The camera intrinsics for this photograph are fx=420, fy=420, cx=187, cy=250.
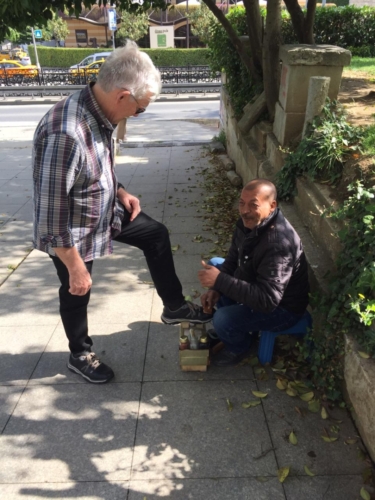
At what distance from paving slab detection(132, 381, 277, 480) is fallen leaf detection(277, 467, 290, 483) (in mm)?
38

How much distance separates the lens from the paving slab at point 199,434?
83.2 inches

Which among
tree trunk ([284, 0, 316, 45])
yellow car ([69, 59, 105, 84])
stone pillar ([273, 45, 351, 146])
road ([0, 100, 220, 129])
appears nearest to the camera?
stone pillar ([273, 45, 351, 146])

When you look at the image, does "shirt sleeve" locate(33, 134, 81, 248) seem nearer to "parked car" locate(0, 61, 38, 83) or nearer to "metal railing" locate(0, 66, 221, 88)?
"metal railing" locate(0, 66, 221, 88)

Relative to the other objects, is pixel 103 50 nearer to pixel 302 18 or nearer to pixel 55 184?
pixel 302 18

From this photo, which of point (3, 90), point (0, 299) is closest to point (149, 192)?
point (0, 299)

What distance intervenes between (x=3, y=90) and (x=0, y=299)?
2553 cm

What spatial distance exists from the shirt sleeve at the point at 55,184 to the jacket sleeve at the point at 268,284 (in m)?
0.97

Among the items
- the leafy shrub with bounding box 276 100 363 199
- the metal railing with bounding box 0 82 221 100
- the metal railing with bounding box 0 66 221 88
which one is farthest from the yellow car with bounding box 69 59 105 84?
the leafy shrub with bounding box 276 100 363 199

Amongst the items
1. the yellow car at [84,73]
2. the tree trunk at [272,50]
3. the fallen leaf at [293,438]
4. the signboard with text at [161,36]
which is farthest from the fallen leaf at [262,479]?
the signboard with text at [161,36]

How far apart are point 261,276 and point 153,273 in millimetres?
793

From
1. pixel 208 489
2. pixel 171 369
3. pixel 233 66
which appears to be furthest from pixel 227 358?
pixel 233 66

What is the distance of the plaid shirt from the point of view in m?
1.96

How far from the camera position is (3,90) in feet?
82.9

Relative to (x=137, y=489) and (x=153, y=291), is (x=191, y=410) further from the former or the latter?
(x=153, y=291)
